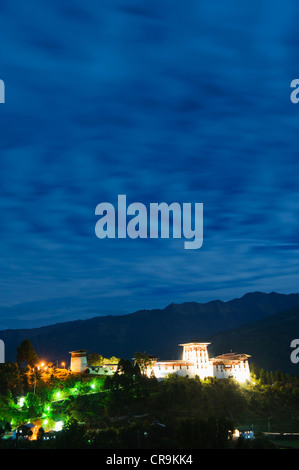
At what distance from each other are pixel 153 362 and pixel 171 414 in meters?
17.3

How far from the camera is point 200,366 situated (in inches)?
3927

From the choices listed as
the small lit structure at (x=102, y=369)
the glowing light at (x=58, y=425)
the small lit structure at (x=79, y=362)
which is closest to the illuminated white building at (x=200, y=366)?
the small lit structure at (x=102, y=369)

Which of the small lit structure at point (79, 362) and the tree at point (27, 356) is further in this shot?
the small lit structure at point (79, 362)

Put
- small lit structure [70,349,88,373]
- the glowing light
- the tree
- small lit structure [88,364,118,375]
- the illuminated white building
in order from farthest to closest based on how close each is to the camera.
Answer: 1. the illuminated white building
2. small lit structure [88,364,118,375]
3. small lit structure [70,349,88,373]
4. the tree
5. the glowing light

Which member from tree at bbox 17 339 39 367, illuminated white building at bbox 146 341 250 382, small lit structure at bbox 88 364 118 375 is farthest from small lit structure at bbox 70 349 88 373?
illuminated white building at bbox 146 341 250 382

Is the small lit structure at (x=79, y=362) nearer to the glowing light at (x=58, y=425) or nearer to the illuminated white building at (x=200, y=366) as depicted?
the illuminated white building at (x=200, y=366)

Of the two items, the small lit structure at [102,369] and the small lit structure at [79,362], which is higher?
the small lit structure at [79,362]

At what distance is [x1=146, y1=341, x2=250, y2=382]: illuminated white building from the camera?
97312 millimetres

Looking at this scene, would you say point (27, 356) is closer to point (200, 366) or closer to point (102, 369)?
point (102, 369)

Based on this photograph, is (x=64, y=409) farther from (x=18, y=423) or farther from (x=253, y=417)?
(x=253, y=417)

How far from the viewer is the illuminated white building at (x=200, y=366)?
97.3 m

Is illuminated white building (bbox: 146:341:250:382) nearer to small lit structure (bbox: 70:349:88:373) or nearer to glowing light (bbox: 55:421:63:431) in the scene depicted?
small lit structure (bbox: 70:349:88:373)
